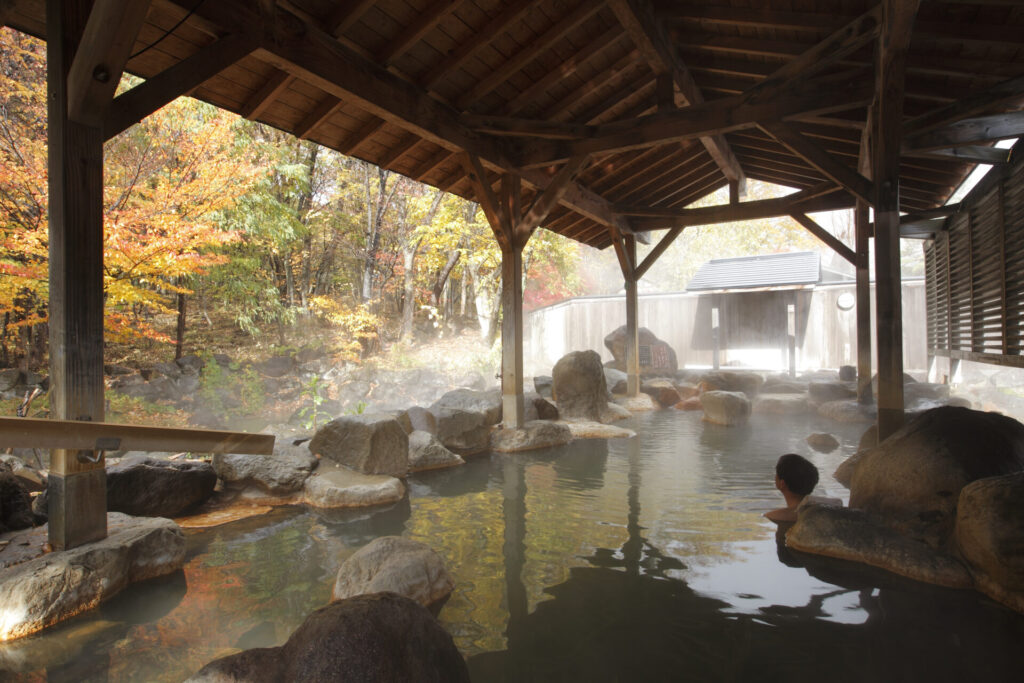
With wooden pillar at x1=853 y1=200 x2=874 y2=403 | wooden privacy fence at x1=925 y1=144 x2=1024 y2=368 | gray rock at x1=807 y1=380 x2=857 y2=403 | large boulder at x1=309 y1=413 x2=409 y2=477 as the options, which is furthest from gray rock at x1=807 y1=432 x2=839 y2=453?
large boulder at x1=309 y1=413 x2=409 y2=477

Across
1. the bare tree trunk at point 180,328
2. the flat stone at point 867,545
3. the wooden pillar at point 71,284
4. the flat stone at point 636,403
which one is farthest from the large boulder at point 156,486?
the bare tree trunk at point 180,328

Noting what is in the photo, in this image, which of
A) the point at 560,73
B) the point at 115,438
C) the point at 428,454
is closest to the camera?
the point at 115,438

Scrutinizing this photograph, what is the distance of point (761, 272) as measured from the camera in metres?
15.4

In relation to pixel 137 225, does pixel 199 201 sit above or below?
above

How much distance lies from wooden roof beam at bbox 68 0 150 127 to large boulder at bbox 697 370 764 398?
1031cm

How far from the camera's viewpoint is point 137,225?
795 centimetres

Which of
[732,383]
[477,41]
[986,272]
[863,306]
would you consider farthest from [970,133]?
[732,383]

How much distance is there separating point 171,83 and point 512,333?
14.5 feet

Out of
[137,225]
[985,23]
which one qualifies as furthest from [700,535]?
[137,225]

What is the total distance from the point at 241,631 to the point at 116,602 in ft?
2.74

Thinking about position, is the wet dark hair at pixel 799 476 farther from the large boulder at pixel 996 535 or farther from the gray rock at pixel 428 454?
the gray rock at pixel 428 454

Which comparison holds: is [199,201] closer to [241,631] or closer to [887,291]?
[241,631]

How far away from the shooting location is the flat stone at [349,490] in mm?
4523

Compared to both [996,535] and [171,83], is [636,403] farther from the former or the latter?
[171,83]
